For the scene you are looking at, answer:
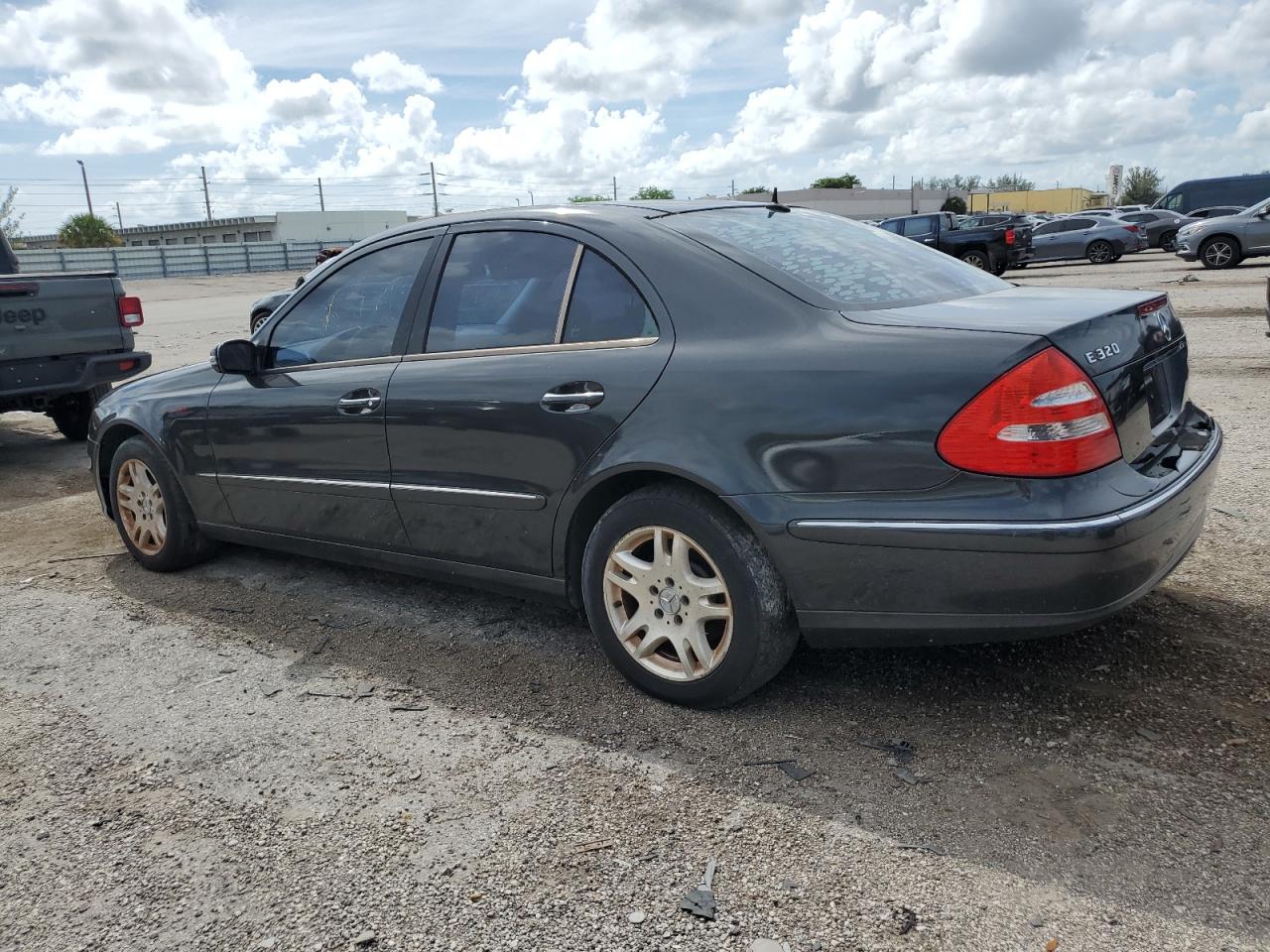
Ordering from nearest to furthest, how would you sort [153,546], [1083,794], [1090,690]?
1. [1083,794]
2. [1090,690]
3. [153,546]

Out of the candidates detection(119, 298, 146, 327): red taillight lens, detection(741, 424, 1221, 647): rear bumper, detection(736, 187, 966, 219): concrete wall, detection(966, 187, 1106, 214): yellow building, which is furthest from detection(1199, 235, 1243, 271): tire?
detection(966, 187, 1106, 214): yellow building

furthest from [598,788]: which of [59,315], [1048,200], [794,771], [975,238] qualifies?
[1048,200]

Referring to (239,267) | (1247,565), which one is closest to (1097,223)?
(1247,565)

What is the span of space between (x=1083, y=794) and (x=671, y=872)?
1.09 metres

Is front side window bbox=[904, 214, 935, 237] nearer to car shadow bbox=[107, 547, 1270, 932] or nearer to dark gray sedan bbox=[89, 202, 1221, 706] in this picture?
dark gray sedan bbox=[89, 202, 1221, 706]

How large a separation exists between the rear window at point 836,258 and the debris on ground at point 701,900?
1.64 m

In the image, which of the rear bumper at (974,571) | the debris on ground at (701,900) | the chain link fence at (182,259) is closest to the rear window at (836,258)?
the rear bumper at (974,571)

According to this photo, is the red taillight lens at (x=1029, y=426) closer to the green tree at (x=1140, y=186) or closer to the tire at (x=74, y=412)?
the tire at (x=74, y=412)

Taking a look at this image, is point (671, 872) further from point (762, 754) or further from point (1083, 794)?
point (1083, 794)

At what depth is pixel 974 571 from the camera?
2.66 m

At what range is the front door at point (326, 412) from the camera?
3961mm

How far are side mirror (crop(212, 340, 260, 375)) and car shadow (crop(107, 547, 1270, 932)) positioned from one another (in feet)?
3.48

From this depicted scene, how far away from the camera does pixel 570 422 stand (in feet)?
10.8

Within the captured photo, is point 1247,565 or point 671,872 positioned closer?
point 671,872
